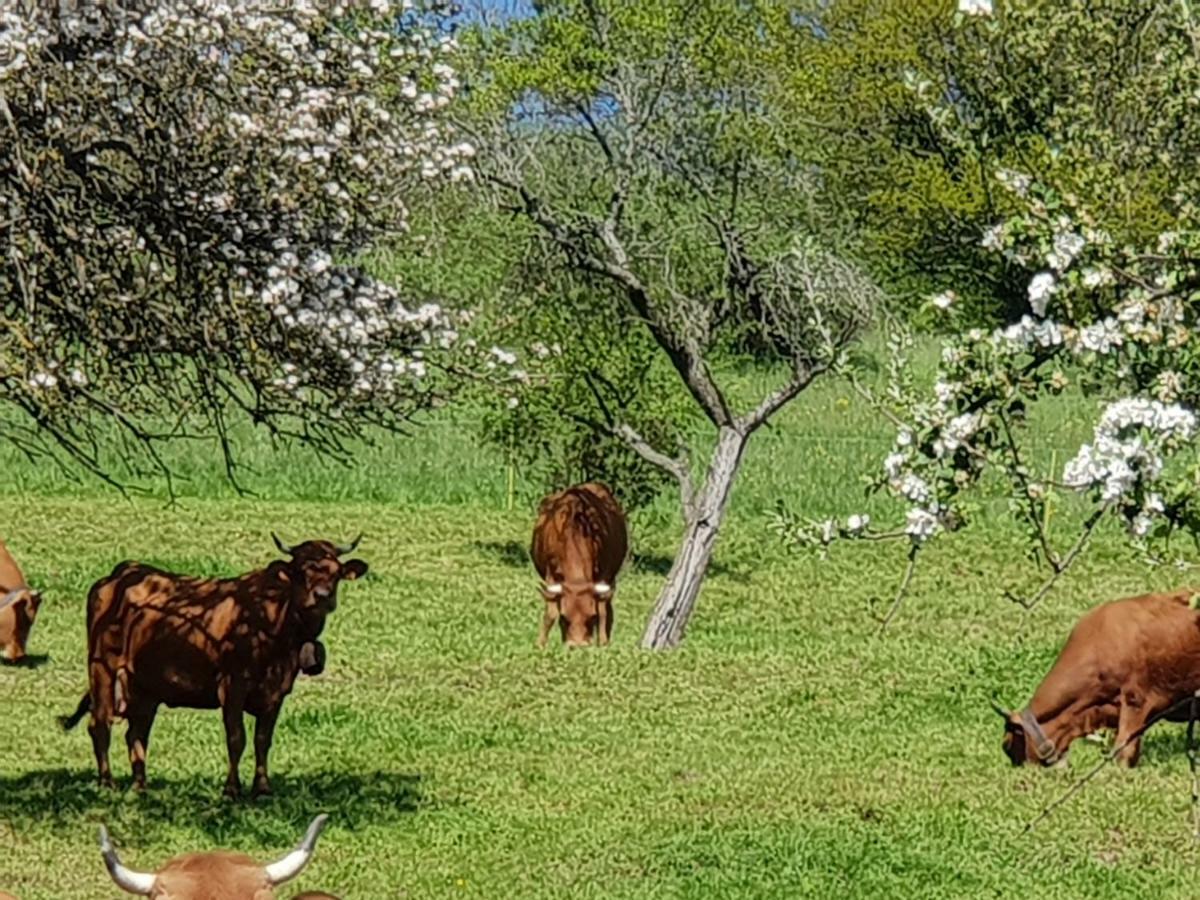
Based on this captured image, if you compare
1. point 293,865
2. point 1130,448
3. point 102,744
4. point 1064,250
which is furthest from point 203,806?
point 1130,448

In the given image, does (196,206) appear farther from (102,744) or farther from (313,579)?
(102,744)

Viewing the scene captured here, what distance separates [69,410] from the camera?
1395 cm

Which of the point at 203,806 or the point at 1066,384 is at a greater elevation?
the point at 1066,384

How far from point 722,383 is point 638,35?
14.9m

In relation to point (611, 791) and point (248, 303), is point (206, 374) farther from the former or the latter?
point (611, 791)

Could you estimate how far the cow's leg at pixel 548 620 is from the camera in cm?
2703

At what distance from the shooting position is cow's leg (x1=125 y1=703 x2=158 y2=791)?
1683 centimetres

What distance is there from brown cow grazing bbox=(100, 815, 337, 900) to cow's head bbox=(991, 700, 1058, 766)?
11.1 m

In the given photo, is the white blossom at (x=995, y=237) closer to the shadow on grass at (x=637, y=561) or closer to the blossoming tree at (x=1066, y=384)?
the blossoming tree at (x=1066, y=384)

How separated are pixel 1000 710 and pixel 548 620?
9257mm

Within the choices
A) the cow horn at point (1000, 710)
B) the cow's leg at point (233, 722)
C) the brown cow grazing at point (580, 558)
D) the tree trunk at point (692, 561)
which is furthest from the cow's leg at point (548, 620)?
the cow's leg at point (233, 722)

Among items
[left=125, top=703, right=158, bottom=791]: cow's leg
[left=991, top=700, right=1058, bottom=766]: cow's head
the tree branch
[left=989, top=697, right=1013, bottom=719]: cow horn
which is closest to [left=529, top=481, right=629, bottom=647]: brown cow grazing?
the tree branch

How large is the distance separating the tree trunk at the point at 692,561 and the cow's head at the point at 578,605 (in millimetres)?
1198

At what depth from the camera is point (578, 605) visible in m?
27.3
